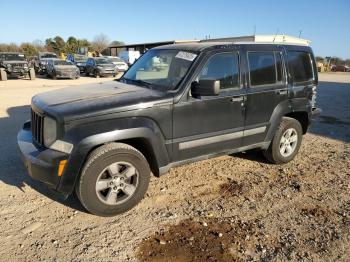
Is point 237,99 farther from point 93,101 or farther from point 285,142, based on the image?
point 93,101

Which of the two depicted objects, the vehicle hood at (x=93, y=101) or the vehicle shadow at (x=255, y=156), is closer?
the vehicle hood at (x=93, y=101)

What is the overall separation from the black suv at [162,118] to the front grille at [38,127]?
0.04 feet

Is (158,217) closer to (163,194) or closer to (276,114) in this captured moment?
(163,194)

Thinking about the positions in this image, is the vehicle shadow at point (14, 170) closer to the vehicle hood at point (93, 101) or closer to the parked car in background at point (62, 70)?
the vehicle hood at point (93, 101)

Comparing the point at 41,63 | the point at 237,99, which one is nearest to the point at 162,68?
the point at 237,99

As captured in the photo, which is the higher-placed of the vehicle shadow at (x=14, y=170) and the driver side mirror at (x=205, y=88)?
the driver side mirror at (x=205, y=88)

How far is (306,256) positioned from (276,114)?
2436 millimetres

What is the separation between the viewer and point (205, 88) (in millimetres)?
4051

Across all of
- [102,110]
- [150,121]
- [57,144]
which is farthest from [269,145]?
[57,144]

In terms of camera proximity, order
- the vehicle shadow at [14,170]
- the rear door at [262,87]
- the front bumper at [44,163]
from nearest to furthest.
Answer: the front bumper at [44,163]
the vehicle shadow at [14,170]
the rear door at [262,87]

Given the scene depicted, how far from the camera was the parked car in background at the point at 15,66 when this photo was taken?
22938 millimetres

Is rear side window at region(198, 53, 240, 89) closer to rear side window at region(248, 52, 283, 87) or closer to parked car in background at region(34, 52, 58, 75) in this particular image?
rear side window at region(248, 52, 283, 87)

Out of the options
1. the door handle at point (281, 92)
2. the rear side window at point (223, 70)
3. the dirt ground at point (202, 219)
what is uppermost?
the rear side window at point (223, 70)

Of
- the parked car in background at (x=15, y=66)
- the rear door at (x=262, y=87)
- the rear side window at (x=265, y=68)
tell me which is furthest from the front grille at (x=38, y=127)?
the parked car in background at (x=15, y=66)
